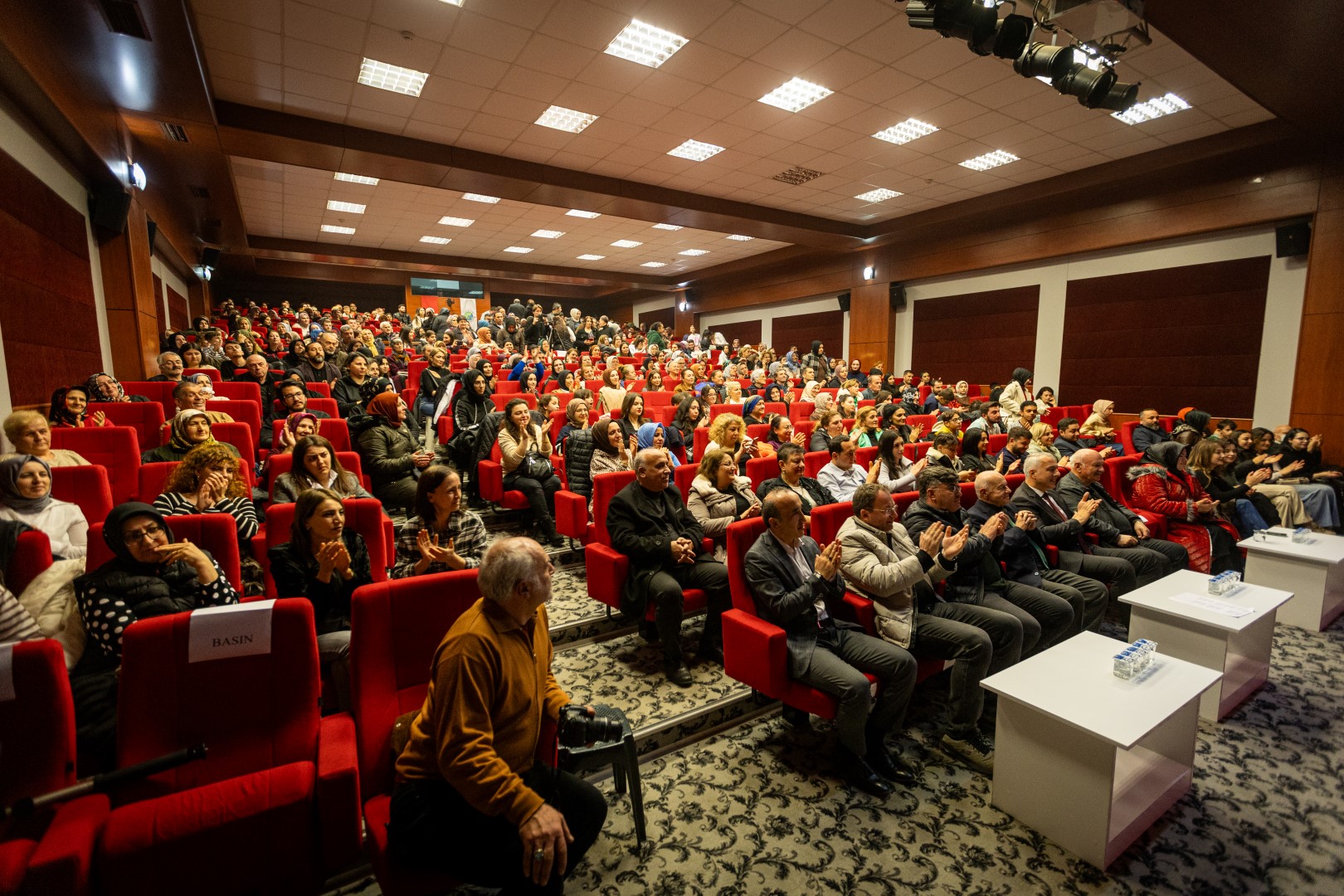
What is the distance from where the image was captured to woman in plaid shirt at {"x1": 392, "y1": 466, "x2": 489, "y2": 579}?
6.81 feet

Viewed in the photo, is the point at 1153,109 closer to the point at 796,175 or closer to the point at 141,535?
the point at 796,175

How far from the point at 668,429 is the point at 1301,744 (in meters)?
3.57

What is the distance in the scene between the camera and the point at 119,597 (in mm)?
1641

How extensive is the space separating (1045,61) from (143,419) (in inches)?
246

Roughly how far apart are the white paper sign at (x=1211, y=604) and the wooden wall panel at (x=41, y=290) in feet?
21.2

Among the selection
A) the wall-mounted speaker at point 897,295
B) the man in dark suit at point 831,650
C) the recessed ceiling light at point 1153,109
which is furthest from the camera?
the wall-mounted speaker at point 897,295

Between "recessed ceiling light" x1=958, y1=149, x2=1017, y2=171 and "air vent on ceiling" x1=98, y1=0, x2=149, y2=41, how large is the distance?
7.34 m

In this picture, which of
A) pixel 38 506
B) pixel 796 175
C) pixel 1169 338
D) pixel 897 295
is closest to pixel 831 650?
pixel 38 506

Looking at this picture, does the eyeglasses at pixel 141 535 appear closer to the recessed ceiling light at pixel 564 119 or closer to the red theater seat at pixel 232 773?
the red theater seat at pixel 232 773

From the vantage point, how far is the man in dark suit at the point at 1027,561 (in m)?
2.84

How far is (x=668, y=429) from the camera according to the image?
4484 millimetres

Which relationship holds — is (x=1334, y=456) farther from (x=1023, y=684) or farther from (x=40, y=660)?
(x=40, y=660)

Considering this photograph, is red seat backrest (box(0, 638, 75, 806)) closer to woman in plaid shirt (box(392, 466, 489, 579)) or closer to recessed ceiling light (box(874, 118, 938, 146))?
woman in plaid shirt (box(392, 466, 489, 579))

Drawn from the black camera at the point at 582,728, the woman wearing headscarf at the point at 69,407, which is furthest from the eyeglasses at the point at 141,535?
the woman wearing headscarf at the point at 69,407
